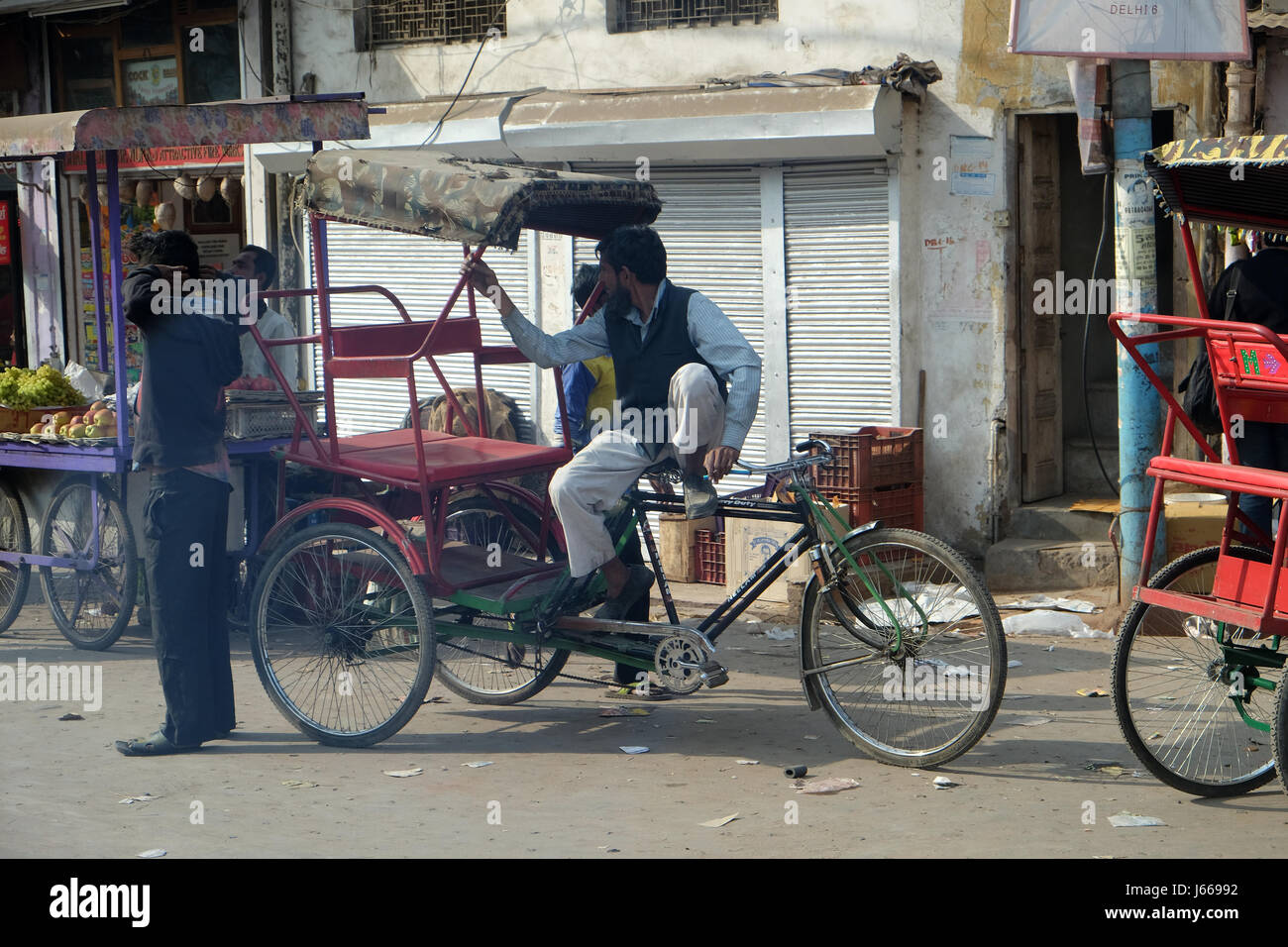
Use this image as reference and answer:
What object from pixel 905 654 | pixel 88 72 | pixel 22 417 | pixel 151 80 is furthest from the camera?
pixel 88 72

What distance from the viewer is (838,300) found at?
10172 mm

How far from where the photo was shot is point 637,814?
515 centimetres

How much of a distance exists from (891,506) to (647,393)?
12.3 feet

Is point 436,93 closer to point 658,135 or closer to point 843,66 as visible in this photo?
point 658,135

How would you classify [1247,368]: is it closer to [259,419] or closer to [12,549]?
[259,419]

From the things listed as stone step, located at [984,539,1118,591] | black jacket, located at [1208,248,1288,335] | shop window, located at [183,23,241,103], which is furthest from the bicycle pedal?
shop window, located at [183,23,241,103]

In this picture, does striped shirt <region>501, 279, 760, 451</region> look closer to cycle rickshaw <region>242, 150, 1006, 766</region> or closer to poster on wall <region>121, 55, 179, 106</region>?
cycle rickshaw <region>242, 150, 1006, 766</region>

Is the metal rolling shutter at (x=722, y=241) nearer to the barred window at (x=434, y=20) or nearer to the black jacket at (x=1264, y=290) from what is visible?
the barred window at (x=434, y=20)

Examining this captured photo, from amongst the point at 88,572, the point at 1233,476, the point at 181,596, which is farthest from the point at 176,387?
the point at 1233,476

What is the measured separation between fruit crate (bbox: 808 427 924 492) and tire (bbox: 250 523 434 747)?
11.3 feet

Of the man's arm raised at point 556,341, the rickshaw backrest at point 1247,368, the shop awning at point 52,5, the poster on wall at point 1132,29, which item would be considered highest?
the shop awning at point 52,5

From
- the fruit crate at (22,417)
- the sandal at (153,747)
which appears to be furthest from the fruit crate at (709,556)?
the sandal at (153,747)

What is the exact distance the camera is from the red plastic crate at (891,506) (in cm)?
909
